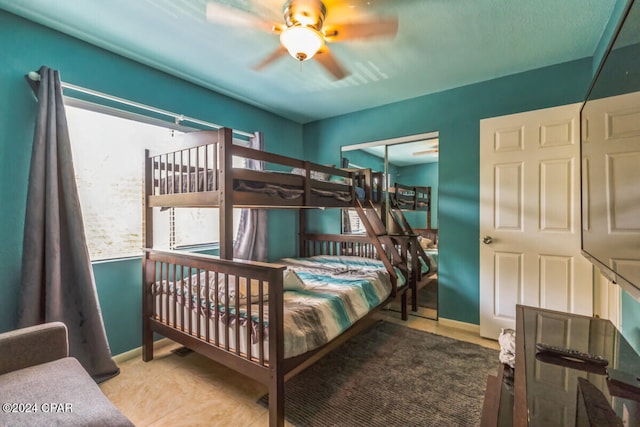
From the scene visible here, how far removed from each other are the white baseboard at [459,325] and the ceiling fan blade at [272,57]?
3.08 m

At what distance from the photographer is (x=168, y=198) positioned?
6.71 ft

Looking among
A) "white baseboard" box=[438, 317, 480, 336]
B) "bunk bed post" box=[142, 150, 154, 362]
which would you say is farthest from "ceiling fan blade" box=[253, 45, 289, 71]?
"white baseboard" box=[438, 317, 480, 336]

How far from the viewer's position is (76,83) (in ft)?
6.72

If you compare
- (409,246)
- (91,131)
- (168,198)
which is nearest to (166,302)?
(168,198)

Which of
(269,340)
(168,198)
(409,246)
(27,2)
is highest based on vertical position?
(27,2)

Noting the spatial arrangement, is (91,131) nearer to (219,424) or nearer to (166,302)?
(166,302)

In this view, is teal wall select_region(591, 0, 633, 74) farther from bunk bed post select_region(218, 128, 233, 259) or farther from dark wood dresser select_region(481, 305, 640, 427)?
bunk bed post select_region(218, 128, 233, 259)

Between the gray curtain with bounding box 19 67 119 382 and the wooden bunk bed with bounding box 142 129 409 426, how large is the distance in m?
0.36

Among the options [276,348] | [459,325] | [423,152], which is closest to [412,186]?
[423,152]

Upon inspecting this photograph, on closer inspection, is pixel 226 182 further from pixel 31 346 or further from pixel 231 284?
pixel 31 346

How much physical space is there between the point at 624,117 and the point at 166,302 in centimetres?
279

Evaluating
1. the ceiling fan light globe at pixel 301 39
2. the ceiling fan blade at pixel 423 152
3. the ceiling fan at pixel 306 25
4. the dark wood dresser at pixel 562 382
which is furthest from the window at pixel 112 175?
the ceiling fan blade at pixel 423 152

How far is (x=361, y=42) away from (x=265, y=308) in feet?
6.83

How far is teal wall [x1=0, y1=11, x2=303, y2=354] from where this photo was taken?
1786 millimetres
